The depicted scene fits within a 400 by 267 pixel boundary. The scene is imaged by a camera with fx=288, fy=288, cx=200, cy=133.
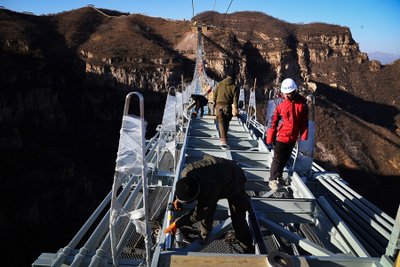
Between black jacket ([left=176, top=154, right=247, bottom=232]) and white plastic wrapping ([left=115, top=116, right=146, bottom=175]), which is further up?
white plastic wrapping ([left=115, top=116, right=146, bottom=175])

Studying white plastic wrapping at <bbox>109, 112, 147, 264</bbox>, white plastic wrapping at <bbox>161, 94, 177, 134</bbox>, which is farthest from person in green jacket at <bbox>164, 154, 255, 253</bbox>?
white plastic wrapping at <bbox>161, 94, 177, 134</bbox>

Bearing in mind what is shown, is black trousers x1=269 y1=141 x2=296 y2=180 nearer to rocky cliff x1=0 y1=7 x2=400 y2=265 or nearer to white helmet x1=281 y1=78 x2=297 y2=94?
white helmet x1=281 y1=78 x2=297 y2=94

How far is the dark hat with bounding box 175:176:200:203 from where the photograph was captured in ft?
9.00

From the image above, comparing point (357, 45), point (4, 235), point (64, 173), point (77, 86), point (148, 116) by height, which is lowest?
point (4, 235)

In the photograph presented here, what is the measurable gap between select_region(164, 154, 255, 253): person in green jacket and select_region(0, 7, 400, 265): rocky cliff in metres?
21.4

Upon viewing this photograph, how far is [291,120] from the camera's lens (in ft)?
14.6

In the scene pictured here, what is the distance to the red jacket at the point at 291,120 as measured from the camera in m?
4.40

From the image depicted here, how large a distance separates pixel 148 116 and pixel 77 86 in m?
12.0

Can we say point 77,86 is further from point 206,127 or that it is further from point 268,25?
point 268,25

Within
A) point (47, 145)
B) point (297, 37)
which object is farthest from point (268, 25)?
point (47, 145)

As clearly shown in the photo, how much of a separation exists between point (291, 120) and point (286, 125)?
111mm

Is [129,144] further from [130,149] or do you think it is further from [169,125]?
[169,125]

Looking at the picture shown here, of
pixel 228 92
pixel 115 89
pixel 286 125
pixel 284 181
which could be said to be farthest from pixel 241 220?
pixel 115 89

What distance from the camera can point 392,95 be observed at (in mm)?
67250
